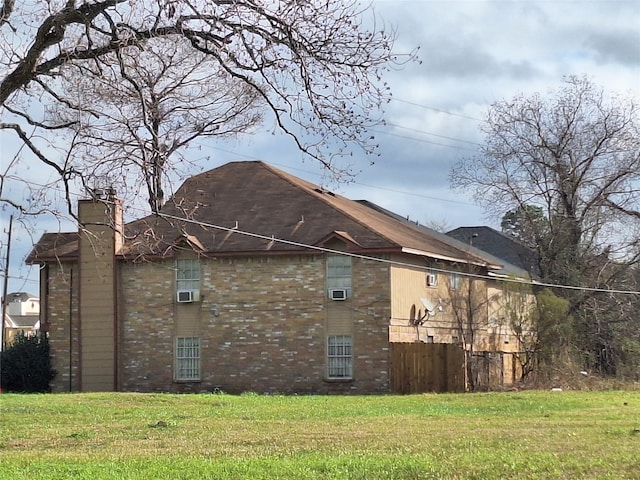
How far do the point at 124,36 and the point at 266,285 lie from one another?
22.2m

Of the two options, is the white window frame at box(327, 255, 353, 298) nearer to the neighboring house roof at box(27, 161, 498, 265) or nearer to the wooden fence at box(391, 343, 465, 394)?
the neighboring house roof at box(27, 161, 498, 265)

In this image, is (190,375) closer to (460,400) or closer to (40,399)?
(40,399)

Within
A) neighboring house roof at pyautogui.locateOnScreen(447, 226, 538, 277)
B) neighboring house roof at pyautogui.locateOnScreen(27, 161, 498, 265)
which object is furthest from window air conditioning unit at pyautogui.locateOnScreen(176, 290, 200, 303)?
neighboring house roof at pyautogui.locateOnScreen(447, 226, 538, 277)

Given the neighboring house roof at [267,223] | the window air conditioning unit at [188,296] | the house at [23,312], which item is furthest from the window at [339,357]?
the house at [23,312]

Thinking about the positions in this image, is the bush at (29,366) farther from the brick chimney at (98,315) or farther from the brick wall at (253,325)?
the brick wall at (253,325)

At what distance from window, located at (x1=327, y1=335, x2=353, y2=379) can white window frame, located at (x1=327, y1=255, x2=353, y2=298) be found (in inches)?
59.8

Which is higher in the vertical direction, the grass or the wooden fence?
the wooden fence

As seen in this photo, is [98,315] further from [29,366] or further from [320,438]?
[320,438]

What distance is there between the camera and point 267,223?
36.5 m

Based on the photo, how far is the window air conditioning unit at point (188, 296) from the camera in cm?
3584

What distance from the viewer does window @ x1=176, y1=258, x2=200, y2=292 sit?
36.0 meters

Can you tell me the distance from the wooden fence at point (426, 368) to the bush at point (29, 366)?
483 inches

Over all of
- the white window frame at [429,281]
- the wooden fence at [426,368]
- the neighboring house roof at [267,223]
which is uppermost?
the neighboring house roof at [267,223]

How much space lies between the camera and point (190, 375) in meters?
35.9
